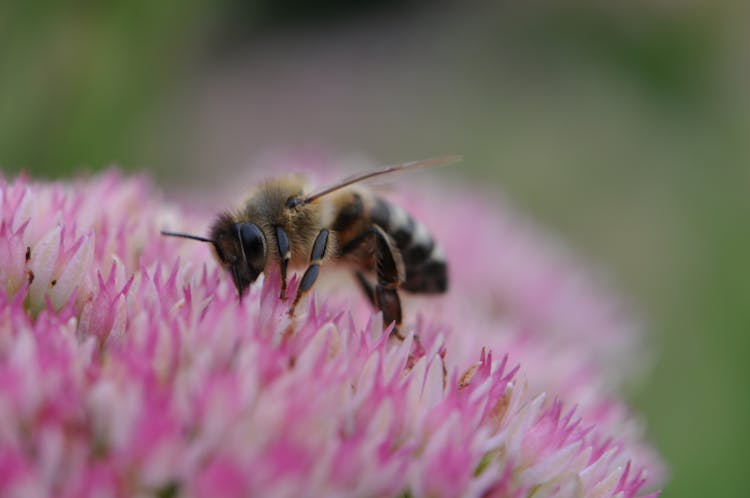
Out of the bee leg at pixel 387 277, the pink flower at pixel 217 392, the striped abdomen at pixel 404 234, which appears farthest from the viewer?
the striped abdomen at pixel 404 234

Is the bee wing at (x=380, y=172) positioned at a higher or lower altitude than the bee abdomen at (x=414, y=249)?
higher

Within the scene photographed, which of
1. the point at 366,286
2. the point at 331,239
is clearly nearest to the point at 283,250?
the point at 331,239

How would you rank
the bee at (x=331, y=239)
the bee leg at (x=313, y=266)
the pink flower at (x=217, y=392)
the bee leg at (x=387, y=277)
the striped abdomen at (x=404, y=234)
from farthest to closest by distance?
the striped abdomen at (x=404, y=234)
the bee leg at (x=387, y=277)
the bee at (x=331, y=239)
the bee leg at (x=313, y=266)
the pink flower at (x=217, y=392)

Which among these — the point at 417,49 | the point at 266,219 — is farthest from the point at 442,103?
the point at 266,219

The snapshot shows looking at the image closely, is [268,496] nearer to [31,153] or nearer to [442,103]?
[31,153]

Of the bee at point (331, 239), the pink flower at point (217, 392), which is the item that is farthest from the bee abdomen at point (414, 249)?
the pink flower at point (217, 392)

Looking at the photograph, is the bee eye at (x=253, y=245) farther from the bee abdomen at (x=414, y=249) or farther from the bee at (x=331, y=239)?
the bee abdomen at (x=414, y=249)

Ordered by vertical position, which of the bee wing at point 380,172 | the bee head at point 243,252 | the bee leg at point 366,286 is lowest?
the bee leg at point 366,286

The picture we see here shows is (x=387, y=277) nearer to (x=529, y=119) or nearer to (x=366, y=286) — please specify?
(x=366, y=286)
